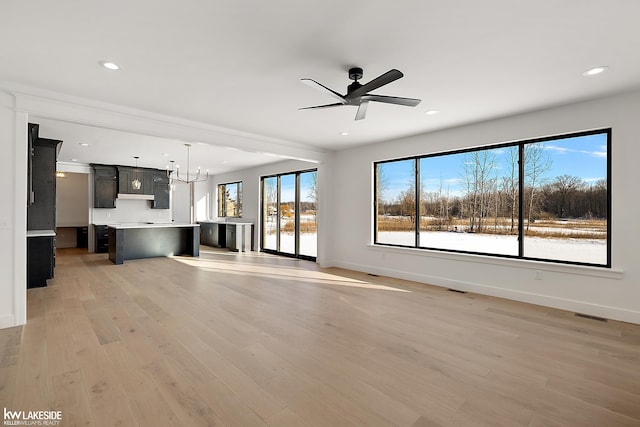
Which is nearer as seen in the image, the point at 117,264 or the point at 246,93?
the point at 246,93

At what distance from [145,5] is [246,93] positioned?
4.92ft

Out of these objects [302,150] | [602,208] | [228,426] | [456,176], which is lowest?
[228,426]

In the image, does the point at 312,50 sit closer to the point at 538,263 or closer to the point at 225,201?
the point at 538,263

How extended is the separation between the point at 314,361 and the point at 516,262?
10.7 feet

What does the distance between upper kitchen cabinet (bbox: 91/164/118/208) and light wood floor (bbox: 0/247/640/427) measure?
5.00 metres

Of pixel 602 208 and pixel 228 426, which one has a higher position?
pixel 602 208

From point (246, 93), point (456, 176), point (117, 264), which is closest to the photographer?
point (246, 93)

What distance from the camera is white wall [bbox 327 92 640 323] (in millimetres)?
3467

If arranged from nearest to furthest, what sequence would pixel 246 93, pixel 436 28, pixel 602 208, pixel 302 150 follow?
pixel 436 28
pixel 246 93
pixel 602 208
pixel 302 150

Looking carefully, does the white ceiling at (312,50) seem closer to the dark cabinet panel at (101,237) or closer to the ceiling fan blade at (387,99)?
the ceiling fan blade at (387,99)

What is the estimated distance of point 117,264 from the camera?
21.8 ft

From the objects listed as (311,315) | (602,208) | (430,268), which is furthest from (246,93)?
(602,208)

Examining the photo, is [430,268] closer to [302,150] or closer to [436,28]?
[302,150]

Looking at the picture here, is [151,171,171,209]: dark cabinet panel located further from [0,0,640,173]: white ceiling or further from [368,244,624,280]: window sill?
[368,244,624,280]: window sill
